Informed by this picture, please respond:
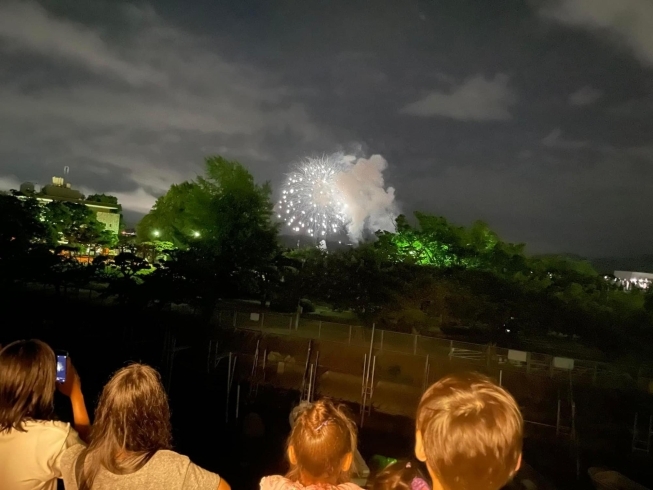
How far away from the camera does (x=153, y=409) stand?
214cm

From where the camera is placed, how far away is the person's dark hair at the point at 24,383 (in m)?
2.25

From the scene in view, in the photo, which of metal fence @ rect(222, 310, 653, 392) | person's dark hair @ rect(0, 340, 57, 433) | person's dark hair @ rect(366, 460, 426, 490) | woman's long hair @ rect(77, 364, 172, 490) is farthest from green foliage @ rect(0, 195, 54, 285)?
person's dark hair @ rect(366, 460, 426, 490)

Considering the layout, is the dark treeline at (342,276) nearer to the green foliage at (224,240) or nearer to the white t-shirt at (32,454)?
the green foliage at (224,240)

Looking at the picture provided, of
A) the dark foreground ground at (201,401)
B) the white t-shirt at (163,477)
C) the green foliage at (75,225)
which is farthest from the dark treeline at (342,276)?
the white t-shirt at (163,477)

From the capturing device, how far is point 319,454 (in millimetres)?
2076

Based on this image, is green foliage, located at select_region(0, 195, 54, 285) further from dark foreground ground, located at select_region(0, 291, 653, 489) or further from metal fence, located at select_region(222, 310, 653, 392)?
metal fence, located at select_region(222, 310, 653, 392)

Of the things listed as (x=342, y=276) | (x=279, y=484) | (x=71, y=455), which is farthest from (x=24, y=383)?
(x=342, y=276)

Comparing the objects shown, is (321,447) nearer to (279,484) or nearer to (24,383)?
(279,484)

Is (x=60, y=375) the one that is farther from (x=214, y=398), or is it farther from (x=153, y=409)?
(x=214, y=398)

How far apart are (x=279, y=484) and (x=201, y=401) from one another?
16319 mm

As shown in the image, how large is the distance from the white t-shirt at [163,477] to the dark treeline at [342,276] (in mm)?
17643

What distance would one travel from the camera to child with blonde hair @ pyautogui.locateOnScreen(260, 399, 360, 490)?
81.8 inches

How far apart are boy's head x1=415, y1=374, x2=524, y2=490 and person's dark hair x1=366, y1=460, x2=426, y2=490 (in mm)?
373

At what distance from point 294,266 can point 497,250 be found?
1115 centimetres
